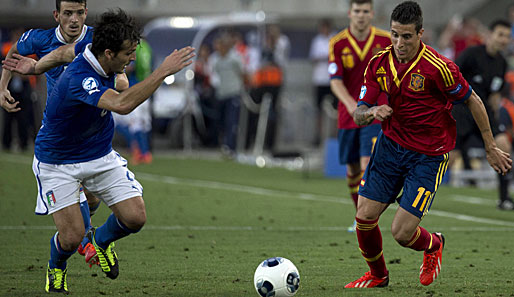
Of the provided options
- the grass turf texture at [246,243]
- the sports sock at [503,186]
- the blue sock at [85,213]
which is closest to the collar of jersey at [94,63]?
the blue sock at [85,213]

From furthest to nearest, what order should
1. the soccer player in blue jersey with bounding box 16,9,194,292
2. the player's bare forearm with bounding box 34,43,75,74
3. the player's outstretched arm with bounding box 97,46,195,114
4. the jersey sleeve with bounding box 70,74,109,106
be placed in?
1. the player's bare forearm with bounding box 34,43,75,74
2. the soccer player in blue jersey with bounding box 16,9,194,292
3. the jersey sleeve with bounding box 70,74,109,106
4. the player's outstretched arm with bounding box 97,46,195,114

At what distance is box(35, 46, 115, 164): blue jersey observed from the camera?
6.12m

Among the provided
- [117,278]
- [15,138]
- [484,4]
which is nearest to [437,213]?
[117,278]

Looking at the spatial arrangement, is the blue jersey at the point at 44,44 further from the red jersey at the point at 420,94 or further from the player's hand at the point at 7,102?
the red jersey at the point at 420,94

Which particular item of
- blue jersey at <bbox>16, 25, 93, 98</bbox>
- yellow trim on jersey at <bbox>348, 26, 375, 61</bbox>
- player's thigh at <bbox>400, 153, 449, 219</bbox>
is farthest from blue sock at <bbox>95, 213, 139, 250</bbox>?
yellow trim on jersey at <bbox>348, 26, 375, 61</bbox>

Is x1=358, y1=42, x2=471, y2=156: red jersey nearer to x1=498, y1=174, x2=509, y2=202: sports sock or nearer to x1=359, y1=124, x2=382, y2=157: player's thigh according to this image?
x1=359, y1=124, x2=382, y2=157: player's thigh

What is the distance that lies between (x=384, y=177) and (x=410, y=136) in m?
0.36

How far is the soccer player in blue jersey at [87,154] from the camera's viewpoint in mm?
6086

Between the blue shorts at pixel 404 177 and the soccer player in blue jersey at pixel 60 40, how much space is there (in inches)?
88.2

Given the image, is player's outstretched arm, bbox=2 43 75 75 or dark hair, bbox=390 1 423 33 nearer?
dark hair, bbox=390 1 423 33

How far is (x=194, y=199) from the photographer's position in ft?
41.8

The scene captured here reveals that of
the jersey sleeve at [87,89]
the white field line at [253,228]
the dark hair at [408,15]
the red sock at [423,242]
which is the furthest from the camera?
the white field line at [253,228]

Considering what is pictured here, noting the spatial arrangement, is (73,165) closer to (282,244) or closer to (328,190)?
(282,244)

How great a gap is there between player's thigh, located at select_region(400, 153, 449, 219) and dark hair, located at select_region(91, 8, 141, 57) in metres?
2.23
